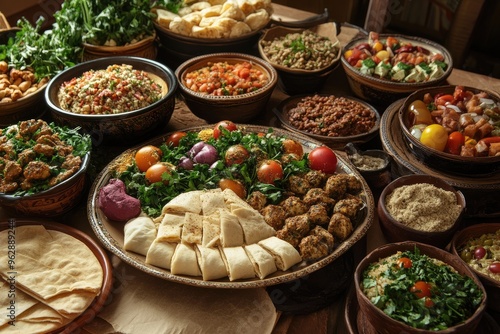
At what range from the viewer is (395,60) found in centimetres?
379

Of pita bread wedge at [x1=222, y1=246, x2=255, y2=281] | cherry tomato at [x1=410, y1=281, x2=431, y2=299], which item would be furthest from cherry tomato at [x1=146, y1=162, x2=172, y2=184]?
cherry tomato at [x1=410, y1=281, x2=431, y2=299]

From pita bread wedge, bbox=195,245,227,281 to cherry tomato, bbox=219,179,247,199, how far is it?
0.49m

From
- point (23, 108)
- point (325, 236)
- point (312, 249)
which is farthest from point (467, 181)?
point (23, 108)

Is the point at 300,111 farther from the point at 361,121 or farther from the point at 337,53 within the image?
the point at 337,53

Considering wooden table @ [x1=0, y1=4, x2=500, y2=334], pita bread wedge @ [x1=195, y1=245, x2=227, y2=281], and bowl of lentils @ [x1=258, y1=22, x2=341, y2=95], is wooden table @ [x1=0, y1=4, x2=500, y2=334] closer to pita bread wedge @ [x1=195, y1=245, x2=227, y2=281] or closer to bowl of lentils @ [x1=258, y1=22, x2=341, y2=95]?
bowl of lentils @ [x1=258, y1=22, x2=341, y2=95]

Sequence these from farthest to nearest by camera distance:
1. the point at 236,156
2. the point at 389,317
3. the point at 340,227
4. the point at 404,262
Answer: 1. the point at 236,156
2. the point at 340,227
3. the point at 404,262
4. the point at 389,317

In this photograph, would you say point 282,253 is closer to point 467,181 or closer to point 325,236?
point 325,236

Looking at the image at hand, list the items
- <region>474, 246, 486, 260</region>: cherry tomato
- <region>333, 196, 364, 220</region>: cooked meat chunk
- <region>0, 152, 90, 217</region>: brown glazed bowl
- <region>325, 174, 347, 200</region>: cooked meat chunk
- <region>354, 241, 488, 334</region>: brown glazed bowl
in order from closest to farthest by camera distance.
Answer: <region>354, 241, 488, 334</region>: brown glazed bowl → <region>474, 246, 486, 260</region>: cherry tomato → <region>0, 152, 90, 217</region>: brown glazed bowl → <region>333, 196, 364, 220</region>: cooked meat chunk → <region>325, 174, 347, 200</region>: cooked meat chunk

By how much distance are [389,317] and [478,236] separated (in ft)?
3.15

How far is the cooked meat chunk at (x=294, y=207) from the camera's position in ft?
8.44

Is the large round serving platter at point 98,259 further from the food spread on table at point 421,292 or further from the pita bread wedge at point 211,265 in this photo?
the food spread on table at point 421,292

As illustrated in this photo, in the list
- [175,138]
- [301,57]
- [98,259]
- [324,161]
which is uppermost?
[301,57]

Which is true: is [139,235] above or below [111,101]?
below

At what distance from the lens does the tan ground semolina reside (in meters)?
2.44
